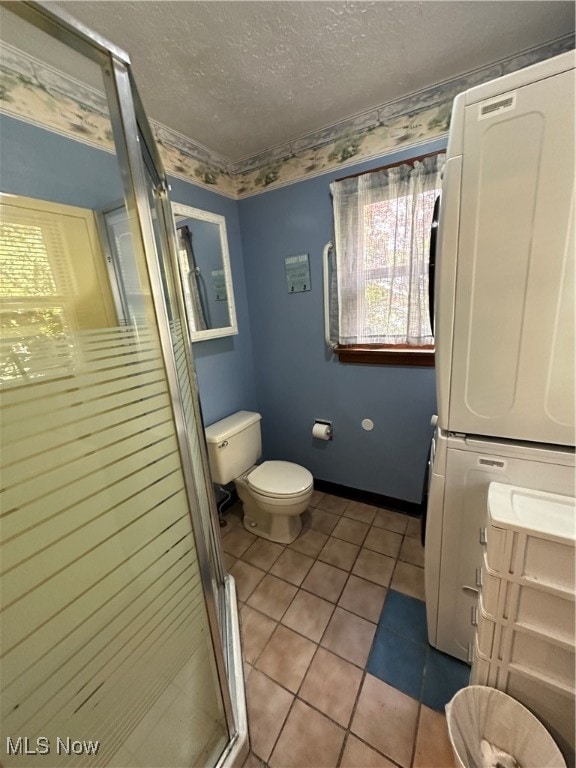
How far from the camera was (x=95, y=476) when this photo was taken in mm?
646

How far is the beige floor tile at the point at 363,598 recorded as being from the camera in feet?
4.56

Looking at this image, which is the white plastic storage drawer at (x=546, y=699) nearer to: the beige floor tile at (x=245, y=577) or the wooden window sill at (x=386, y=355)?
the beige floor tile at (x=245, y=577)

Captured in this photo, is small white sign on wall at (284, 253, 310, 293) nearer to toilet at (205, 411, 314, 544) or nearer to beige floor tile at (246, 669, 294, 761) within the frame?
toilet at (205, 411, 314, 544)

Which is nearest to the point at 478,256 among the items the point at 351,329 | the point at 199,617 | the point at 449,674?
the point at 351,329

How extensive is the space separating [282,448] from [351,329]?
1.11 m

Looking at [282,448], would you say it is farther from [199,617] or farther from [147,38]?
[147,38]

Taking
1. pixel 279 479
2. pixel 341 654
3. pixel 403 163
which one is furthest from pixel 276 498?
pixel 403 163

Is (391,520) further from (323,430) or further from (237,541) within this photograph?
(237,541)

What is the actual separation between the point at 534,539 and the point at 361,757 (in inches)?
36.2

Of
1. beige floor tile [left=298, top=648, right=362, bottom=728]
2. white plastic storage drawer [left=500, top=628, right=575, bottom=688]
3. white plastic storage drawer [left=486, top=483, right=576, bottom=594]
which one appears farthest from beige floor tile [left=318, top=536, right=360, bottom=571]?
white plastic storage drawer [left=486, top=483, right=576, bottom=594]

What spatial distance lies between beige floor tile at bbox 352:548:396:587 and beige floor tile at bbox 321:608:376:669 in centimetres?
23

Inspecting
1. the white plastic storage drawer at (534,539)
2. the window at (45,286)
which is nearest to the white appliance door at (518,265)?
the white plastic storage drawer at (534,539)

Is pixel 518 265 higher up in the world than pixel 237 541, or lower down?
higher up

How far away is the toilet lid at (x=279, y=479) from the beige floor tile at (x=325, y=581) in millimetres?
422
